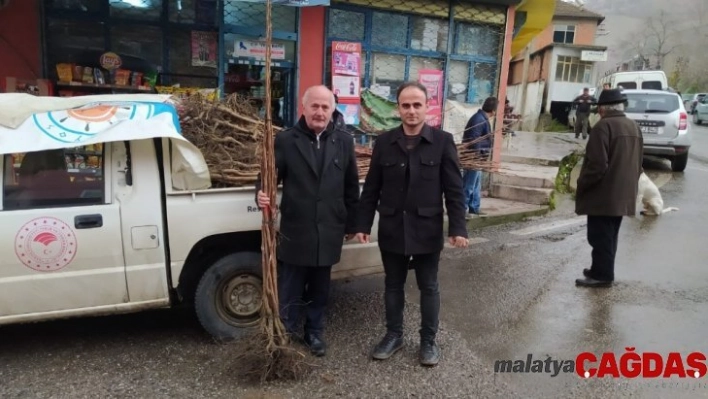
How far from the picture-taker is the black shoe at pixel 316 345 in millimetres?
3453

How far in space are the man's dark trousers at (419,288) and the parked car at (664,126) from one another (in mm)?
9402

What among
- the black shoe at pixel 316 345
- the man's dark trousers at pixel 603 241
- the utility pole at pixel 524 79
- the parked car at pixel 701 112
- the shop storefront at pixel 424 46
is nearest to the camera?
the black shoe at pixel 316 345

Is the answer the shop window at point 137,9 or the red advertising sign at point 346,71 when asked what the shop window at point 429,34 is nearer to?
the red advertising sign at point 346,71

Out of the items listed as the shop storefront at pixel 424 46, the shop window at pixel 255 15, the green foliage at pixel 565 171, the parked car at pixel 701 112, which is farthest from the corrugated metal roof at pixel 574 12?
the shop window at pixel 255 15

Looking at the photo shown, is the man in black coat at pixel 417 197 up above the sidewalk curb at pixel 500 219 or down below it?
above

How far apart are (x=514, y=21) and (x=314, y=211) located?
7.03 m

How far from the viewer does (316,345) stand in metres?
3.47

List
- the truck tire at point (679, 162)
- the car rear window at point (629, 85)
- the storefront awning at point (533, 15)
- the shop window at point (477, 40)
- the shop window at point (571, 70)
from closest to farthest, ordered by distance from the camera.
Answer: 1. the shop window at point (477, 40)
2. the storefront awning at point (533, 15)
3. the truck tire at point (679, 162)
4. the car rear window at point (629, 85)
5. the shop window at point (571, 70)

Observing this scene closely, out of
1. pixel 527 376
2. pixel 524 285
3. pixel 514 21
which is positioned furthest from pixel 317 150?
pixel 514 21

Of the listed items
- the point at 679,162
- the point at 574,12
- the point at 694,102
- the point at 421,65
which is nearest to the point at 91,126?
the point at 421,65

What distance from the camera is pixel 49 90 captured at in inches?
248

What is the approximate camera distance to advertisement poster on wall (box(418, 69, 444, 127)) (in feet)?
27.1

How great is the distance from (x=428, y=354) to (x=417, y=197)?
1065 mm

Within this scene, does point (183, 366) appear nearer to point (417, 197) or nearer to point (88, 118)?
point (88, 118)
